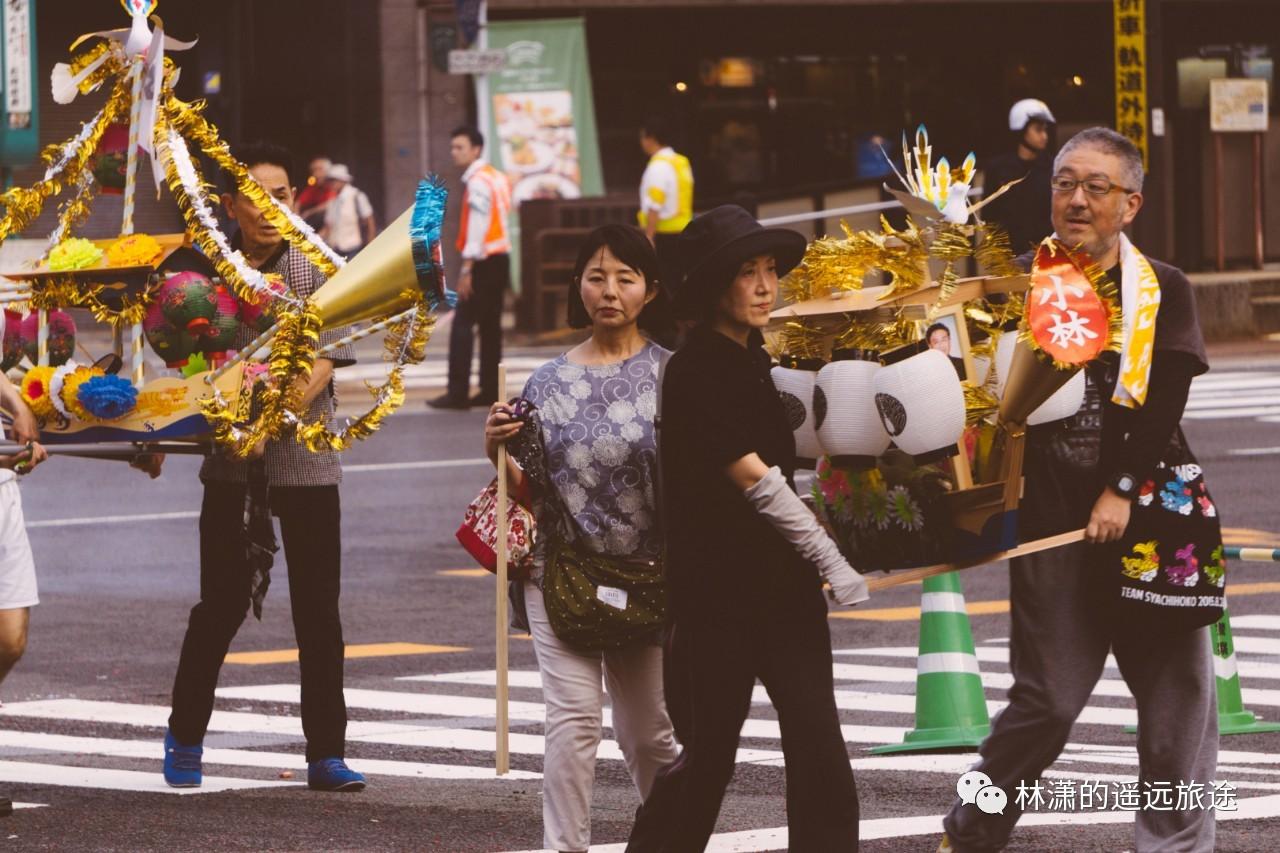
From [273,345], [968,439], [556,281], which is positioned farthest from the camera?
[556,281]

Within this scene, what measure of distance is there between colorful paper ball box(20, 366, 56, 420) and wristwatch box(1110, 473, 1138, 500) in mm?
3438

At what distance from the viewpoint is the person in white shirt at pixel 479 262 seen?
66.3 ft

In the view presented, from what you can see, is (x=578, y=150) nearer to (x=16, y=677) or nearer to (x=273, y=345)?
(x=16, y=677)

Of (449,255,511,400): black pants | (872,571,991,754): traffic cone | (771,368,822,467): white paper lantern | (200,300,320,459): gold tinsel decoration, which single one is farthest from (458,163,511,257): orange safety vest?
(771,368,822,467): white paper lantern

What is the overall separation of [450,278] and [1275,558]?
2007 cm

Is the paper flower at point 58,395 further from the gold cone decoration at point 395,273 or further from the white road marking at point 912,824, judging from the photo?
the white road marking at point 912,824

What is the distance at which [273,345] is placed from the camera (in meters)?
7.48

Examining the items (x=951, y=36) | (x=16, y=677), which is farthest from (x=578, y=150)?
(x=16, y=677)

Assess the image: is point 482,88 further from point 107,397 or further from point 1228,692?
point 107,397

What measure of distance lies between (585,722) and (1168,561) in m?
1.58

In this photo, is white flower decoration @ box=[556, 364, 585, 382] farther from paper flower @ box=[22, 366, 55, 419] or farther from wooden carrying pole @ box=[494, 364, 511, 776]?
paper flower @ box=[22, 366, 55, 419]

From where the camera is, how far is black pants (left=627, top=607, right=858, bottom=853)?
5.67 m

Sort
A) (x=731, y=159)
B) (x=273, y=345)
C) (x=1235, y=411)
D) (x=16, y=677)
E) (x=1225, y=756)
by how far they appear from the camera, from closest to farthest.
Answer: (x=273, y=345)
(x=1225, y=756)
(x=16, y=677)
(x=1235, y=411)
(x=731, y=159)

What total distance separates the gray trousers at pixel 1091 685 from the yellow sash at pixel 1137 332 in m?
0.41
